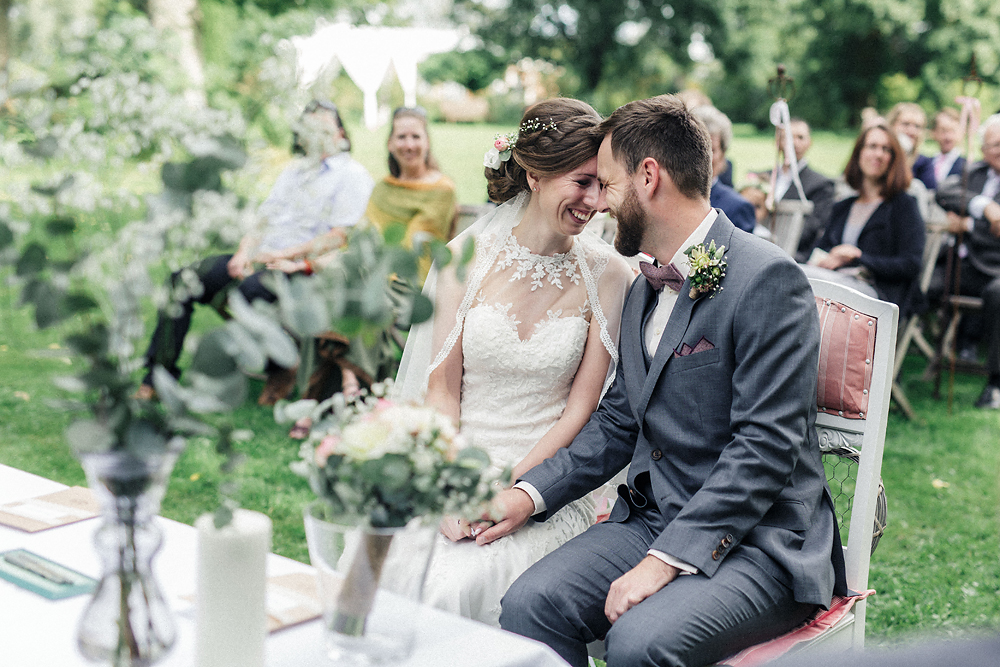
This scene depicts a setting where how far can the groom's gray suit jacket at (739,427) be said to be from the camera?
6.72 ft

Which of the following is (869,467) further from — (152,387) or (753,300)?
(152,387)

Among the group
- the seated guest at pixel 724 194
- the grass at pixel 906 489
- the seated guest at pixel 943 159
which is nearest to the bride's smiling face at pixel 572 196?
the grass at pixel 906 489

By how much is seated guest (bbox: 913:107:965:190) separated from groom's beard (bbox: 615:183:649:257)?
257 inches

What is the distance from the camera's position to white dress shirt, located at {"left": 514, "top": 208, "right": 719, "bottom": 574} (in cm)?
233

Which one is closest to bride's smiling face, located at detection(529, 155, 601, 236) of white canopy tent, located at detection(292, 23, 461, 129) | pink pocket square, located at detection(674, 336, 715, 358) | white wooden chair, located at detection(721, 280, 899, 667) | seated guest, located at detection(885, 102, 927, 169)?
pink pocket square, located at detection(674, 336, 715, 358)

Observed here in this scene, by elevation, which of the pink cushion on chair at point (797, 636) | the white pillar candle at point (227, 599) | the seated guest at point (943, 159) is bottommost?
the pink cushion on chair at point (797, 636)

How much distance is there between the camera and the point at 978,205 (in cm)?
654

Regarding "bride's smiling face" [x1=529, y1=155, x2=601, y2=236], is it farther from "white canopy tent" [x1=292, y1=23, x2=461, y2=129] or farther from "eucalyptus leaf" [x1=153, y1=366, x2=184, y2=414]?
"white canopy tent" [x1=292, y1=23, x2=461, y2=129]

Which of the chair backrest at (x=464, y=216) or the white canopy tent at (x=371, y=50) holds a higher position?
the white canopy tent at (x=371, y=50)

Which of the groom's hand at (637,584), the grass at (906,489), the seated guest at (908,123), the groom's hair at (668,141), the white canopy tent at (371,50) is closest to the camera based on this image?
the groom's hand at (637,584)

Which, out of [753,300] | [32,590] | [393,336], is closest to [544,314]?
[753,300]

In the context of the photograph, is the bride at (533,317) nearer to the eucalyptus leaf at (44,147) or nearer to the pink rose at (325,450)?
the pink rose at (325,450)

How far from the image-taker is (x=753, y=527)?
211 cm

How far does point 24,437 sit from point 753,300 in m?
4.51
